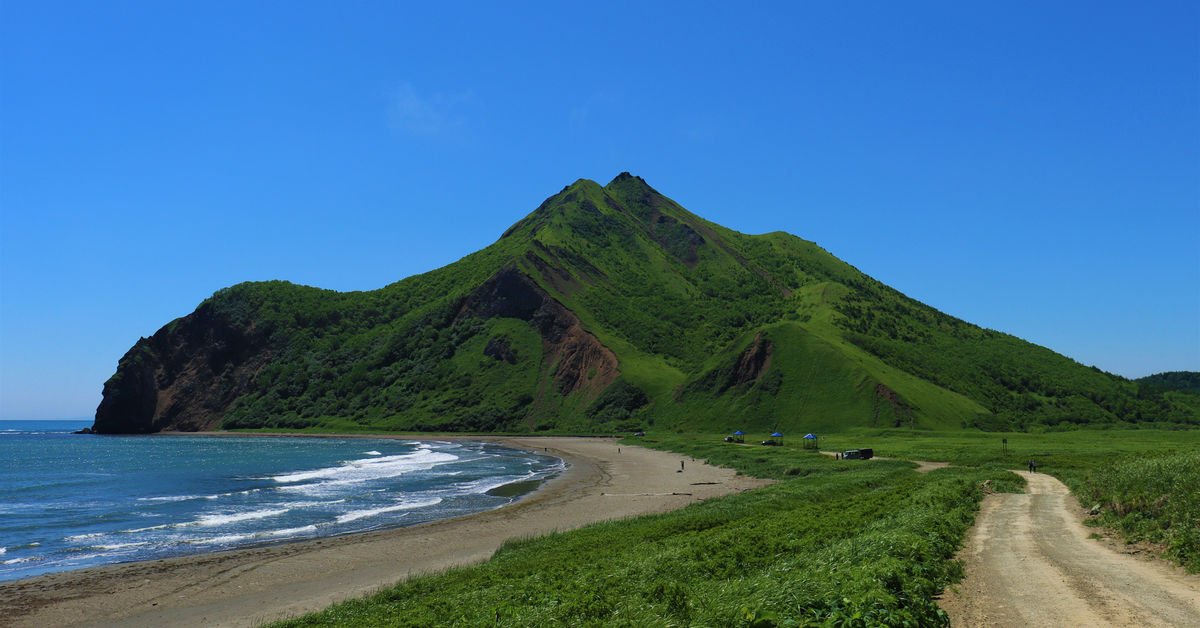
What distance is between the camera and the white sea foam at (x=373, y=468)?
72250 millimetres

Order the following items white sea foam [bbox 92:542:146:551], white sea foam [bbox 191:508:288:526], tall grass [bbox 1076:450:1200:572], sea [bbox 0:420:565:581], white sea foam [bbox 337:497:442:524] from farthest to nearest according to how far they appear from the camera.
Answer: white sea foam [bbox 337:497:442:524]
white sea foam [bbox 191:508:288:526]
sea [bbox 0:420:565:581]
white sea foam [bbox 92:542:146:551]
tall grass [bbox 1076:450:1200:572]

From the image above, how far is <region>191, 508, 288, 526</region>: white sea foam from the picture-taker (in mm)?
43809

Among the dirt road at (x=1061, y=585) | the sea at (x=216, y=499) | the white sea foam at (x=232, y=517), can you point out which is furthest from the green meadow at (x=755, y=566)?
the white sea foam at (x=232, y=517)

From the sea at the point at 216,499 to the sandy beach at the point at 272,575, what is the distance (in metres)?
3.19

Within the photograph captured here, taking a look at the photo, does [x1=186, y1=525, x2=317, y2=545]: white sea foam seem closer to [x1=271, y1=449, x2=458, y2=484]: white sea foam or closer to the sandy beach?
the sandy beach

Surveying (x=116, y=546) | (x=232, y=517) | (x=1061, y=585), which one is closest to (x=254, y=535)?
(x=116, y=546)

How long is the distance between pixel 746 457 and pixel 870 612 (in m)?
69.7

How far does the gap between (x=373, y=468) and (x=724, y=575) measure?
72330 mm

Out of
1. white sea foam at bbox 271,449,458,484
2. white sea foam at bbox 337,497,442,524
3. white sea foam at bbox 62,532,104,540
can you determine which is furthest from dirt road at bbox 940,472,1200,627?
white sea foam at bbox 271,449,458,484

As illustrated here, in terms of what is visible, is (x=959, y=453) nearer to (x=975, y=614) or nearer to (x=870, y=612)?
(x=975, y=614)

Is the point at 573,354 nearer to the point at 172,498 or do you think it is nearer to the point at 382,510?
the point at 172,498

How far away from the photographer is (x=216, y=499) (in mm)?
55156

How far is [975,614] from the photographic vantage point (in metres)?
14.6

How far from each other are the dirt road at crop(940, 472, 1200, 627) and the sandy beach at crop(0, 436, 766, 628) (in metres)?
20.7
